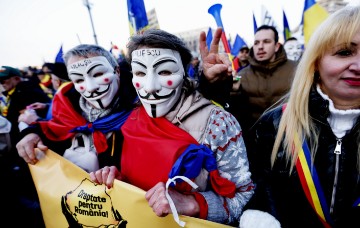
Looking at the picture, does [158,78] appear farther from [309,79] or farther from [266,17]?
[266,17]

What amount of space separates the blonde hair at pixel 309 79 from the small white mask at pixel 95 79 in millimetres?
1259

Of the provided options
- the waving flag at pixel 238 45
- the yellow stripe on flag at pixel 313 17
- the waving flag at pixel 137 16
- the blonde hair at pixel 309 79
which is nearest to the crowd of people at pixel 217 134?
the blonde hair at pixel 309 79

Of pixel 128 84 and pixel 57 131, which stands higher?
pixel 128 84

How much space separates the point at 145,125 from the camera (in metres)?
1.56

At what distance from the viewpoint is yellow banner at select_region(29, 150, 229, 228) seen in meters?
1.30

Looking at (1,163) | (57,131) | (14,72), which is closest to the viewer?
(57,131)

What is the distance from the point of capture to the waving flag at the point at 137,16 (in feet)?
7.60

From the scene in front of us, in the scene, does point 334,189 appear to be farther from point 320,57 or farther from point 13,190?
point 13,190

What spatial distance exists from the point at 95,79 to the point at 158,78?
0.59 meters

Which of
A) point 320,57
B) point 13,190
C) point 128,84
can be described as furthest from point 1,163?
point 320,57

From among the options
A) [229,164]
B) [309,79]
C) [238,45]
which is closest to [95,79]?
[229,164]

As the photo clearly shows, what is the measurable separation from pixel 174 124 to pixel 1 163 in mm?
1858

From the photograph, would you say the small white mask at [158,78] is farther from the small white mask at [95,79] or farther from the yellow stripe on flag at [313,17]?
the yellow stripe on flag at [313,17]

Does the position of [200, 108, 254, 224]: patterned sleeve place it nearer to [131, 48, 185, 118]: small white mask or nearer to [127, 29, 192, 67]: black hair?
[131, 48, 185, 118]: small white mask
